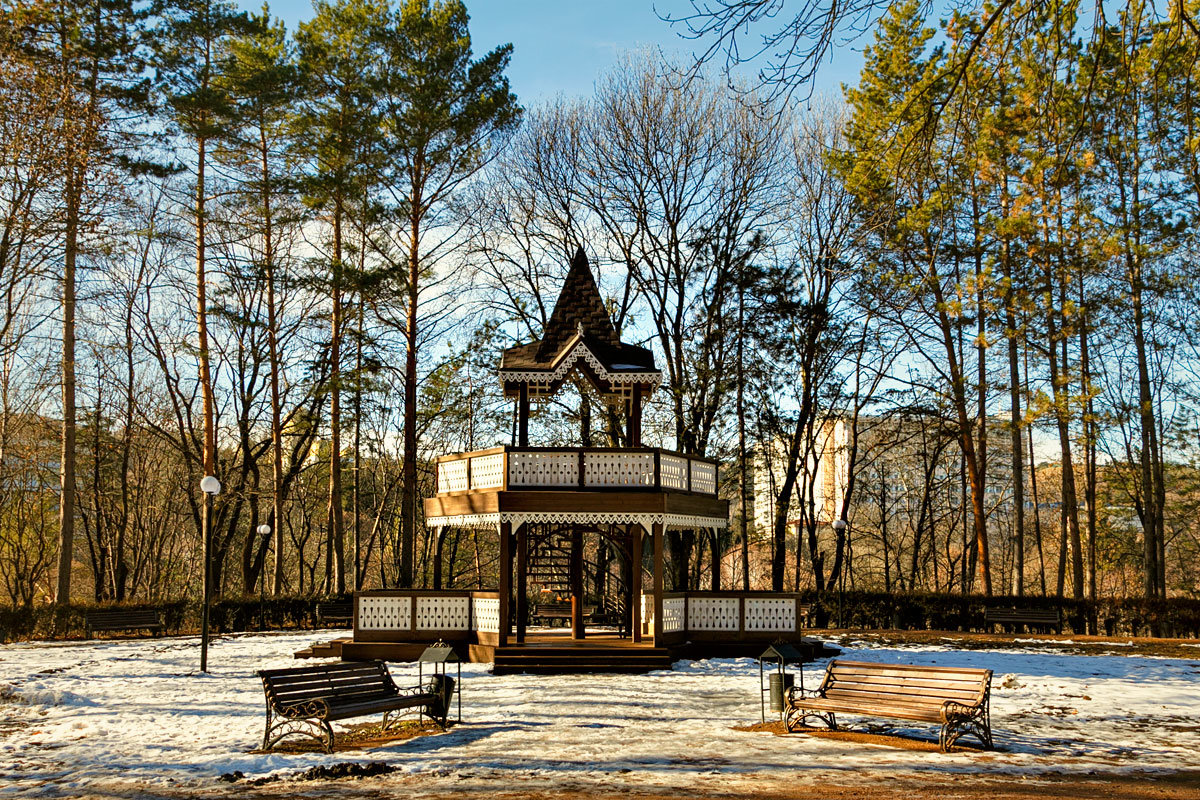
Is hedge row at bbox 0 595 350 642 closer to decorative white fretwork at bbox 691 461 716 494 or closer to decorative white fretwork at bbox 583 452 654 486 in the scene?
decorative white fretwork at bbox 583 452 654 486

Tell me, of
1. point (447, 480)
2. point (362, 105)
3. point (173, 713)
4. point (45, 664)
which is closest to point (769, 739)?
point (173, 713)

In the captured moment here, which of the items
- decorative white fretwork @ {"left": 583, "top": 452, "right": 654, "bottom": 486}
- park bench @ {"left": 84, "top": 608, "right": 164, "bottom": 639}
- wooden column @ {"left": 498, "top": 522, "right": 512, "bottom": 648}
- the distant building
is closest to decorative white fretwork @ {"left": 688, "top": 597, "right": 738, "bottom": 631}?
decorative white fretwork @ {"left": 583, "top": 452, "right": 654, "bottom": 486}

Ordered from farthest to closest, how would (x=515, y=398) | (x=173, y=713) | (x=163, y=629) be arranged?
(x=163, y=629), (x=515, y=398), (x=173, y=713)

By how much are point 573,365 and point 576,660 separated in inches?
240

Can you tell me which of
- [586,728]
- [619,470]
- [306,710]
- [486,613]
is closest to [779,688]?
[586,728]

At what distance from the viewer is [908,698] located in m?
11.1

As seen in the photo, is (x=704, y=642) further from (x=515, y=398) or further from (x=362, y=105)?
(x=362, y=105)

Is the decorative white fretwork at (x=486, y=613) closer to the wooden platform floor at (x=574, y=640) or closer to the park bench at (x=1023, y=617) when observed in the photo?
the wooden platform floor at (x=574, y=640)

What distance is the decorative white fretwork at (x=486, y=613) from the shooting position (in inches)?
752

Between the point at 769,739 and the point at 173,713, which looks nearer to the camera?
the point at 769,739

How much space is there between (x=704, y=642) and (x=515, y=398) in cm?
667

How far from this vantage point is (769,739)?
35.9ft

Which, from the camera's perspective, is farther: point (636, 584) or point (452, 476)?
point (452, 476)

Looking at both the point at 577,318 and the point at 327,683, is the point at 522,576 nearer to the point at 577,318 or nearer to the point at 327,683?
the point at 577,318
